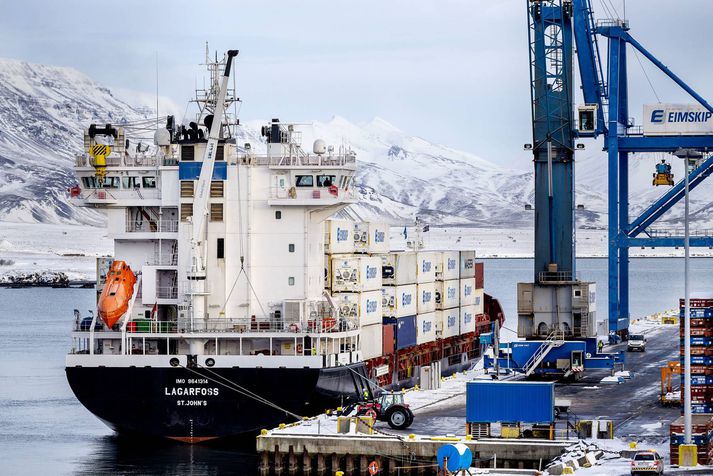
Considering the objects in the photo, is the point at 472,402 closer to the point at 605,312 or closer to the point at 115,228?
the point at 115,228

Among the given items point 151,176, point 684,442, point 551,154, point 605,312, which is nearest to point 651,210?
point 551,154

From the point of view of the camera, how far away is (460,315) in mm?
83812

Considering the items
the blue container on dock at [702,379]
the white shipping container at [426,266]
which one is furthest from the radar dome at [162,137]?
the blue container on dock at [702,379]

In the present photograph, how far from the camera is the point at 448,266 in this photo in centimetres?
8081

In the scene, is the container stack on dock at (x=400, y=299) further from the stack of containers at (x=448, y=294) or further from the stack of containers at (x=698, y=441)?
the stack of containers at (x=698, y=441)

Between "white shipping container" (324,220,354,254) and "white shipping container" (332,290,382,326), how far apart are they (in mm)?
2113

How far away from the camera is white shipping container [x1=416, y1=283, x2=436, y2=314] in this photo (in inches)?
2940

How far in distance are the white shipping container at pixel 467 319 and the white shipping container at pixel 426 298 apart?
21.5 ft

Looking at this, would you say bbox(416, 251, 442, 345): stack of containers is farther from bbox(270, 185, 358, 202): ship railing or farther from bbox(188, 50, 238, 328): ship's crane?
bbox(188, 50, 238, 328): ship's crane

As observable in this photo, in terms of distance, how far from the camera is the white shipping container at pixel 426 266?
2933 inches

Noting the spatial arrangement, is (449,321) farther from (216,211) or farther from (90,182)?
(90,182)

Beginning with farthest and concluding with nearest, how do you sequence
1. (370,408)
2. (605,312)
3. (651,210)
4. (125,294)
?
1. (605,312)
2. (651,210)
3. (125,294)
4. (370,408)

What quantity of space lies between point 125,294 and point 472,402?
14.6 meters

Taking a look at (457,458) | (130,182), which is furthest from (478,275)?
(457,458)
